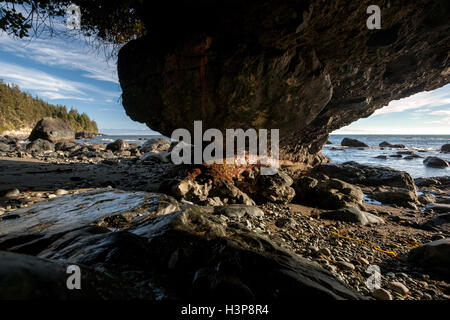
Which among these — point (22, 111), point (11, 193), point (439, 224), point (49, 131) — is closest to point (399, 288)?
point (439, 224)

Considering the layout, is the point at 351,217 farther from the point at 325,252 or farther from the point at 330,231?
the point at 325,252

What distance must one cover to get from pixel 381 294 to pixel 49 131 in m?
30.6

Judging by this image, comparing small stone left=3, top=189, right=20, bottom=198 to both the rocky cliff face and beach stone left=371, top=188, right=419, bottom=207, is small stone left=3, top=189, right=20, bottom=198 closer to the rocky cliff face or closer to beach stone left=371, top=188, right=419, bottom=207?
the rocky cliff face

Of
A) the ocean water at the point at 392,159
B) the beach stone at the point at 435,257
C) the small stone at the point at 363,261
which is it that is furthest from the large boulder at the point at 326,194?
the ocean water at the point at 392,159

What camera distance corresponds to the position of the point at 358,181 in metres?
8.32

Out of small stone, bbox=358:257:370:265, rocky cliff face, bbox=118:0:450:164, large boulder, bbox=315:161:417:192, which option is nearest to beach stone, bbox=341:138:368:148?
large boulder, bbox=315:161:417:192

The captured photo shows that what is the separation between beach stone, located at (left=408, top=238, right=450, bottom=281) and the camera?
7.41 ft

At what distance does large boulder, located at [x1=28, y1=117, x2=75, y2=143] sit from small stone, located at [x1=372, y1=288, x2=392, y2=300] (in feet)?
98.3

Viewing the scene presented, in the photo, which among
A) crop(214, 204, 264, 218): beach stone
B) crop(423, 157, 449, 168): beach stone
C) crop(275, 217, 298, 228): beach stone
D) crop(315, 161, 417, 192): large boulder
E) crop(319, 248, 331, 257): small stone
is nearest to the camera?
crop(319, 248, 331, 257): small stone

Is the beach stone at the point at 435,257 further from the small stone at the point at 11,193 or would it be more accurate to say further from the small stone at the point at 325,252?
the small stone at the point at 11,193

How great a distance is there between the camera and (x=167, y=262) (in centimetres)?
135

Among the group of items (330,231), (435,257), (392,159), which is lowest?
(330,231)

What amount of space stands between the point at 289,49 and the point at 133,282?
4419 mm

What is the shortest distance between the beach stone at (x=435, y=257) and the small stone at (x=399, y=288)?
2.47 ft
